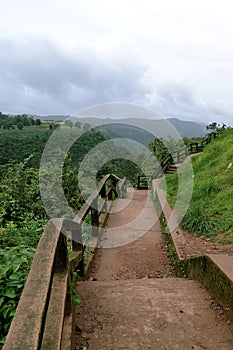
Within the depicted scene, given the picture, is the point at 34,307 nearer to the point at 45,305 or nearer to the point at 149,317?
the point at 45,305

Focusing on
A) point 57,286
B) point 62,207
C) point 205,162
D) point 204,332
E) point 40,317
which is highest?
point 205,162

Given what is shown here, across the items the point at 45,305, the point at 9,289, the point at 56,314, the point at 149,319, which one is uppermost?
the point at 45,305

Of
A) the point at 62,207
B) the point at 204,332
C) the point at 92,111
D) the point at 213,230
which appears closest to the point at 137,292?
the point at 204,332

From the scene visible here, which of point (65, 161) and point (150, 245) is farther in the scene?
point (65, 161)

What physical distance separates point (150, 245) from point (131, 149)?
32083mm

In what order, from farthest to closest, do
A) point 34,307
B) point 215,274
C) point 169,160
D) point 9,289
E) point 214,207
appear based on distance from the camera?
point 169,160, point 214,207, point 215,274, point 9,289, point 34,307

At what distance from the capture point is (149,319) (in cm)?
246

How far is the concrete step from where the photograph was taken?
2.17 meters

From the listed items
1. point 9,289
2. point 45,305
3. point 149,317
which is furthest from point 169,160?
point 45,305

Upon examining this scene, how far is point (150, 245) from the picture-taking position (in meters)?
5.77

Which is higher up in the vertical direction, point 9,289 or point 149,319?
point 9,289

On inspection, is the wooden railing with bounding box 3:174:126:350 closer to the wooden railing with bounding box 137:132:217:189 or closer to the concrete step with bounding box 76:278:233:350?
the concrete step with bounding box 76:278:233:350

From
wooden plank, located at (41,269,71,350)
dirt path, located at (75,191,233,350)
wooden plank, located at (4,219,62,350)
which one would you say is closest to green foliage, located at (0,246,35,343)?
wooden plank, located at (41,269,71,350)

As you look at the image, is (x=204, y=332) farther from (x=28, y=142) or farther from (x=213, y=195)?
(x=28, y=142)
